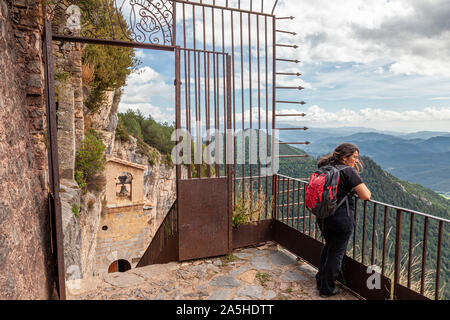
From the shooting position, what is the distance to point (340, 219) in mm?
3041

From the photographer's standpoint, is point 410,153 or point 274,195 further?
point 410,153

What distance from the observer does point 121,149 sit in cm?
1778

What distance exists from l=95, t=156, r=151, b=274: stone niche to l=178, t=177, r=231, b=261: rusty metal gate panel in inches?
509

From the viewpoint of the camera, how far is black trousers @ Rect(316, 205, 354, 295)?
3.05m

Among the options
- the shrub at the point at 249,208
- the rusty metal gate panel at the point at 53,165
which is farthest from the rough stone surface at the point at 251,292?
the rusty metal gate panel at the point at 53,165

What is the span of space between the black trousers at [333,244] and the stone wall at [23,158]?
111 inches

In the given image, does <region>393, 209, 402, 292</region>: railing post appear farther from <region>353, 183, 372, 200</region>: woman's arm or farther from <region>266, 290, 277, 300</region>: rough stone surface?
<region>266, 290, 277, 300</region>: rough stone surface

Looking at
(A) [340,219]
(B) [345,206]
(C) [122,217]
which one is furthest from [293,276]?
(C) [122,217]

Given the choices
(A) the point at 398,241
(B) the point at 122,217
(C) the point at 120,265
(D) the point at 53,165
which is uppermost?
→ (D) the point at 53,165

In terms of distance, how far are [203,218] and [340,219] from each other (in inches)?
73.2

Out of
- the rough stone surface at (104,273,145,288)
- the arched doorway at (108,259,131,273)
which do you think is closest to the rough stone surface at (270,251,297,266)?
the rough stone surface at (104,273,145,288)

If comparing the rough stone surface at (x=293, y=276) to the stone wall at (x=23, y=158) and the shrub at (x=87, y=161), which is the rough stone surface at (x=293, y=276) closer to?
the stone wall at (x=23, y=158)

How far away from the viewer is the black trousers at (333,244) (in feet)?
10.00

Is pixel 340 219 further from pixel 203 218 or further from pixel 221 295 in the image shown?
pixel 203 218
